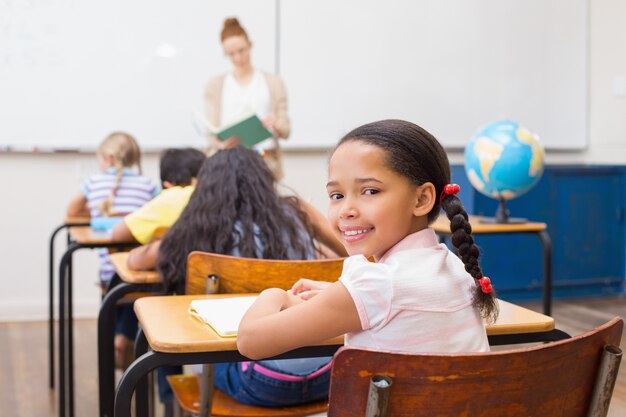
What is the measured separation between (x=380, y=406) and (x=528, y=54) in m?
5.20

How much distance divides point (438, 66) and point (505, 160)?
7.89 feet

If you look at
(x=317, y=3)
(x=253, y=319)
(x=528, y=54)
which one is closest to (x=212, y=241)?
(x=253, y=319)

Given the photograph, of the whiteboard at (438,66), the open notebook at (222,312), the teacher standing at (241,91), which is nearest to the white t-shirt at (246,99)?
the teacher standing at (241,91)

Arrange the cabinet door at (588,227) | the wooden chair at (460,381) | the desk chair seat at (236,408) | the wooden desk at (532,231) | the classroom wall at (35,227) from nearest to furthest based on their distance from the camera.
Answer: the wooden chair at (460,381)
the desk chair seat at (236,408)
the wooden desk at (532,231)
the classroom wall at (35,227)
the cabinet door at (588,227)

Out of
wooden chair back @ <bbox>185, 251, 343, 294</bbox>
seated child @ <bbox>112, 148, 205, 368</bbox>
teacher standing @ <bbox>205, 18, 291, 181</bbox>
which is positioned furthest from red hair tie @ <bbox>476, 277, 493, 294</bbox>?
teacher standing @ <bbox>205, 18, 291, 181</bbox>

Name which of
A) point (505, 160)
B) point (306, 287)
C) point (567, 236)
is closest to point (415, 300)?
point (306, 287)

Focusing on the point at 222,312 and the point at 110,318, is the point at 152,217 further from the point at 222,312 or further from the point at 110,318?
the point at 222,312

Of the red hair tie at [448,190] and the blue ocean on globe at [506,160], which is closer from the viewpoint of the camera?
the red hair tie at [448,190]

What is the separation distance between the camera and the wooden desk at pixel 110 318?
196 cm

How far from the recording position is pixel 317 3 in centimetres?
505

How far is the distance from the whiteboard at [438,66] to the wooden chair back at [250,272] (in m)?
3.27

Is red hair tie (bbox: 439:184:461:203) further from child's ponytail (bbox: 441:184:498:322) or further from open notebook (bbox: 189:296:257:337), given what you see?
open notebook (bbox: 189:296:257:337)

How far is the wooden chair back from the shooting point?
5.36ft

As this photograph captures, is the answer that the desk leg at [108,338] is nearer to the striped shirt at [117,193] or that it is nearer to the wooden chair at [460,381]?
the wooden chair at [460,381]
